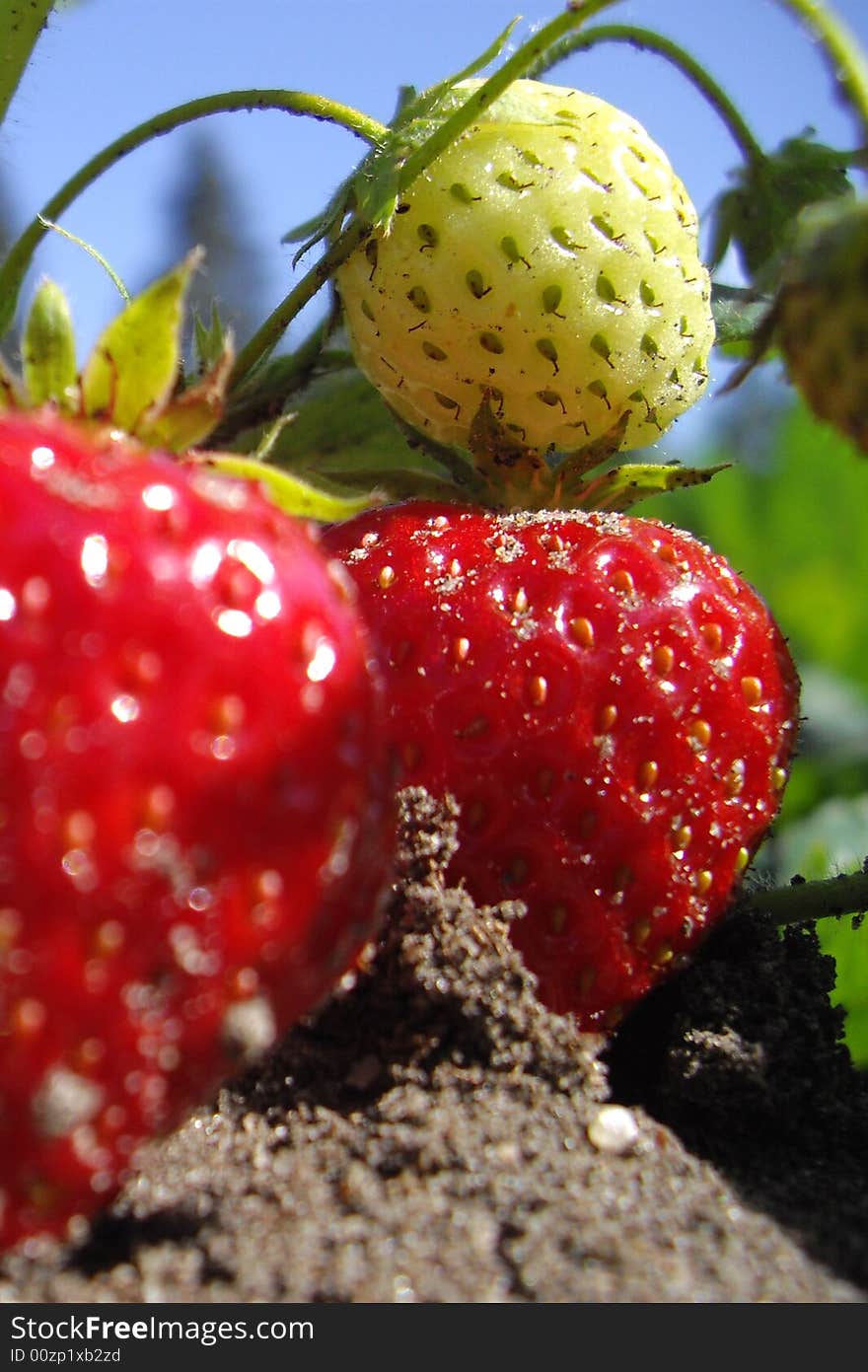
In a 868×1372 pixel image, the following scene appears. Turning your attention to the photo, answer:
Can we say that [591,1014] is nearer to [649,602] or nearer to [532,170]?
[649,602]

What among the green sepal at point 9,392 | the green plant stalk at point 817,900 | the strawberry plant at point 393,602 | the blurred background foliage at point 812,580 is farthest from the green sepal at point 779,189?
the blurred background foliage at point 812,580

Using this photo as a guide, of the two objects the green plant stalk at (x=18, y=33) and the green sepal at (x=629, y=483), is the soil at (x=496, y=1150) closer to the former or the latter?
the green sepal at (x=629, y=483)

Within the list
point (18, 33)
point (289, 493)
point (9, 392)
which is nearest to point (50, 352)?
point (9, 392)

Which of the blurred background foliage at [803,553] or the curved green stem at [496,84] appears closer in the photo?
the curved green stem at [496,84]

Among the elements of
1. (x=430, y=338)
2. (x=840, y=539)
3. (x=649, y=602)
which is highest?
(x=840, y=539)

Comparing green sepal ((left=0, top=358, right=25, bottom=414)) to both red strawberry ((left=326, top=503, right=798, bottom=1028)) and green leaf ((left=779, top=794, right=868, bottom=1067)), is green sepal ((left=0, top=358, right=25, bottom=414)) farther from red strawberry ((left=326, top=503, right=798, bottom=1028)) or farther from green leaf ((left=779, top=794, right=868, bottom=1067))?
green leaf ((left=779, top=794, right=868, bottom=1067))

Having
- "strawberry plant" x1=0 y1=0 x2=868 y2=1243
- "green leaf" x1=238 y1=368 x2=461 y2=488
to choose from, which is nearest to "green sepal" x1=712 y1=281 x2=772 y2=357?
"strawberry plant" x1=0 y1=0 x2=868 y2=1243
